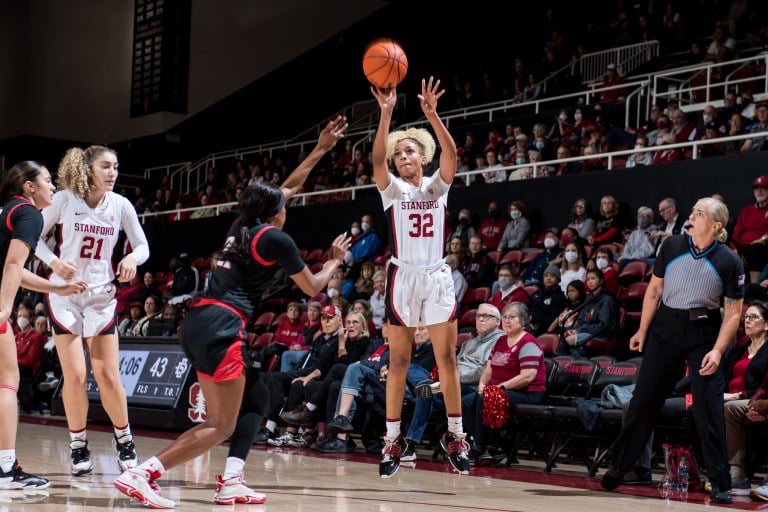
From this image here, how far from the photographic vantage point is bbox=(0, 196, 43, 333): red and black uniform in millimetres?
4918

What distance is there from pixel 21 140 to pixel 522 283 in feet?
56.2

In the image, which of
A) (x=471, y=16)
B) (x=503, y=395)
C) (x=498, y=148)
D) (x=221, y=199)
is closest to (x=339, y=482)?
(x=503, y=395)

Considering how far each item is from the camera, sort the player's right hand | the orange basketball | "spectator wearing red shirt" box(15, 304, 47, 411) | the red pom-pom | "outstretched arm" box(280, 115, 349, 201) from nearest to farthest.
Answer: the player's right hand → "outstretched arm" box(280, 115, 349, 201) → the orange basketball → the red pom-pom → "spectator wearing red shirt" box(15, 304, 47, 411)

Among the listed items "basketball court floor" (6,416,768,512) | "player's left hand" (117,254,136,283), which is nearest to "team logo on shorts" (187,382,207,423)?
"basketball court floor" (6,416,768,512)

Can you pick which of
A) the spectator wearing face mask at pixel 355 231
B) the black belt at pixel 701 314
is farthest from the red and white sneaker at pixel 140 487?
the spectator wearing face mask at pixel 355 231

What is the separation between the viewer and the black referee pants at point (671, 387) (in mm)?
5797

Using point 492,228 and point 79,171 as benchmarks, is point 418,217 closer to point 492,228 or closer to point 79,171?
point 79,171

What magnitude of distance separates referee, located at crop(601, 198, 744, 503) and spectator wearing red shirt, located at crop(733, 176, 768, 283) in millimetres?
3563

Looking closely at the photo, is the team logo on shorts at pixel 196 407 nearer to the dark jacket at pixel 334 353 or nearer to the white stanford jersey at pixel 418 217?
the dark jacket at pixel 334 353

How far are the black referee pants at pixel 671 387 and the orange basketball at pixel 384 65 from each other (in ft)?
7.81

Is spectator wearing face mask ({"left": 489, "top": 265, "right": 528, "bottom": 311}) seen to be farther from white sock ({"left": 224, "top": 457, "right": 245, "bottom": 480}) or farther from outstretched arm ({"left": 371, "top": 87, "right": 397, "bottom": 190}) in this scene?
white sock ({"left": 224, "top": 457, "right": 245, "bottom": 480})

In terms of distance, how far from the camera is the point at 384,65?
655 cm

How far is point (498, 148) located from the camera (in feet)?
49.9

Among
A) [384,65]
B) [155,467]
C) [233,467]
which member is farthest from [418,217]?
[155,467]
